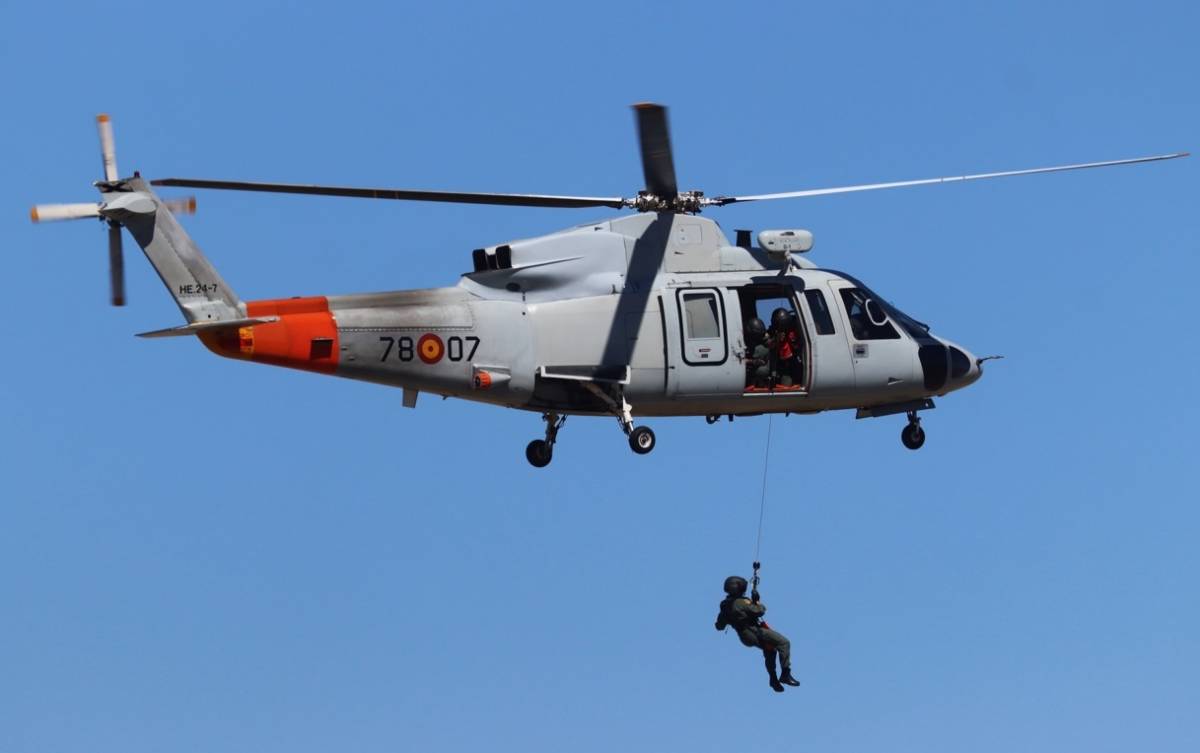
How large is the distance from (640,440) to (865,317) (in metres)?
4.60

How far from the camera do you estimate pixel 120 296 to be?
33531 mm

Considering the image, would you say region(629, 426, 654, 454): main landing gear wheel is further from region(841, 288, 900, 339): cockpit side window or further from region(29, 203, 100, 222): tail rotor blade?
region(29, 203, 100, 222): tail rotor blade

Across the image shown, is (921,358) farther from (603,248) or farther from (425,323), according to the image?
(425,323)

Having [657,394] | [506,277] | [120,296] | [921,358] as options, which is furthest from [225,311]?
[921,358]

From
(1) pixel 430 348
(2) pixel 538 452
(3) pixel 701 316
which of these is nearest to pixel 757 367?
(3) pixel 701 316

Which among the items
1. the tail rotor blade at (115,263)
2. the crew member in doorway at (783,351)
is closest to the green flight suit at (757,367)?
the crew member in doorway at (783,351)

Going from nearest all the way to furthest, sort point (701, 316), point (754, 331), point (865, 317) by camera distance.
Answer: point (701, 316)
point (754, 331)
point (865, 317)

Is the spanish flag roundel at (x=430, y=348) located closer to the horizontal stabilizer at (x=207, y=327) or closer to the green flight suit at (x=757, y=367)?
the horizontal stabilizer at (x=207, y=327)

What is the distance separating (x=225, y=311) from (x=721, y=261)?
25.5 ft

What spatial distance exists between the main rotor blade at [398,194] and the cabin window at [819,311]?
12.2 feet

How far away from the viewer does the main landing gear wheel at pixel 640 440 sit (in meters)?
35.2

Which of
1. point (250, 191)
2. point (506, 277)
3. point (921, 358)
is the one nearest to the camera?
point (250, 191)

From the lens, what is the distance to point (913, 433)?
3844 centimetres

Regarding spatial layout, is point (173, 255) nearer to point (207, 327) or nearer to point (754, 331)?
point (207, 327)
